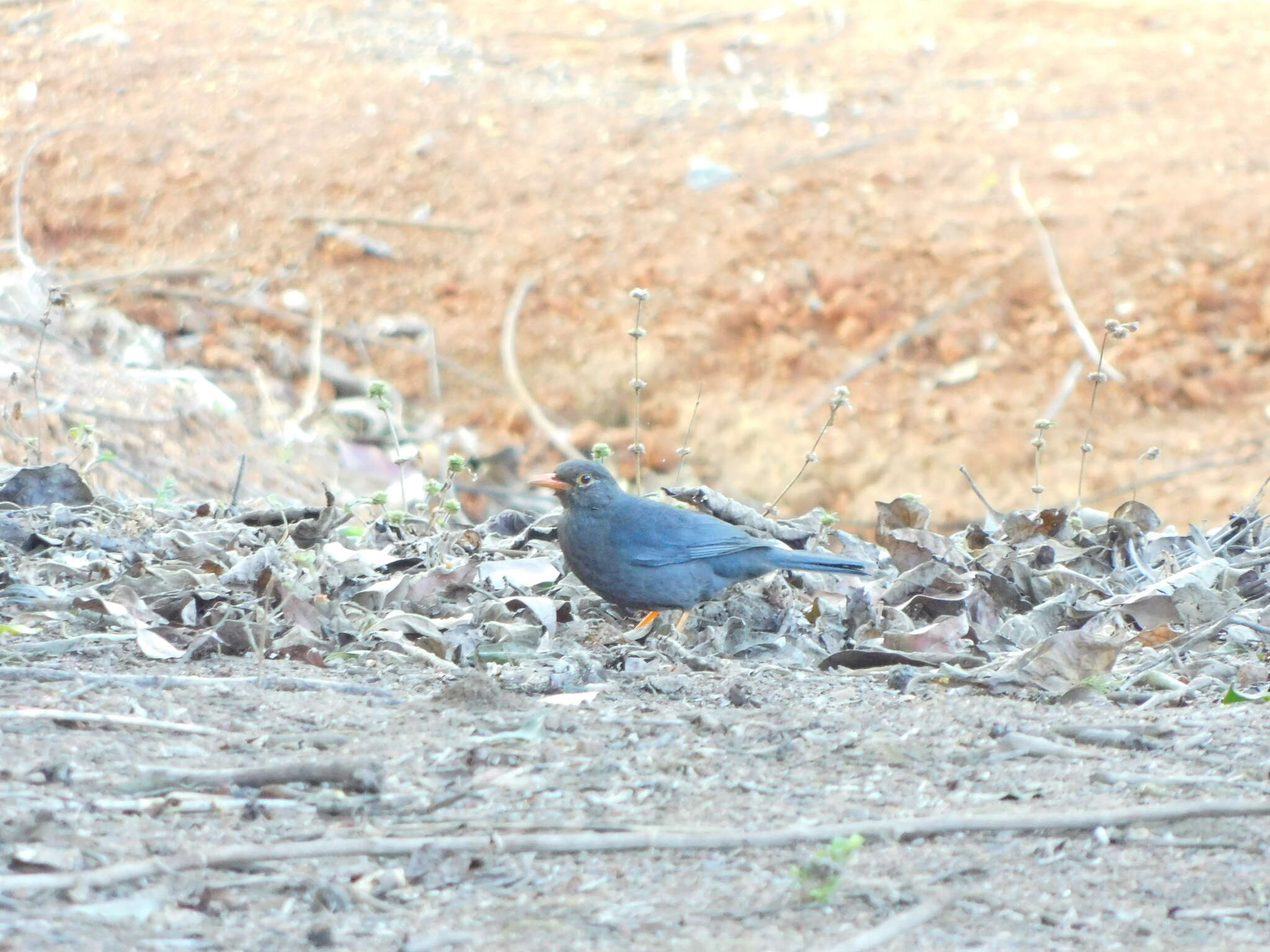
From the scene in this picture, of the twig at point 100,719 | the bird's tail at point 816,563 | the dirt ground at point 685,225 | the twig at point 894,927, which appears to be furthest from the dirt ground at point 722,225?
the twig at point 894,927

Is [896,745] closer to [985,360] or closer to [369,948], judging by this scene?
[369,948]

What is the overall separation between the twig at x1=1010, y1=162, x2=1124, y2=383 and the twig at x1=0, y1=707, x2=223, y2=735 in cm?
761

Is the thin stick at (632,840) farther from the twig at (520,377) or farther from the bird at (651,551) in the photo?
the twig at (520,377)

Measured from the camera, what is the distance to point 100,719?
2.97m

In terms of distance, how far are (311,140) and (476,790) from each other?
9.16 meters

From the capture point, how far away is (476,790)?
2.78 m

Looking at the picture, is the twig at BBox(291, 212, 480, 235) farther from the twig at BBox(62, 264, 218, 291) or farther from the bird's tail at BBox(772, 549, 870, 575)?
the bird's tail at BBox(772, 549, 870, 575)

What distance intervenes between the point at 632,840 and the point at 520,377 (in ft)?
25.3

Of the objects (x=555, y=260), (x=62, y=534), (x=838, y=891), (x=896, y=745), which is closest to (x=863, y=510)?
(x=555, y=260)

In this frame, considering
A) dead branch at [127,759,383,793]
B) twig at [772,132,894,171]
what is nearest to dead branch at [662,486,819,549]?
dead branch at [127,759,383,793]

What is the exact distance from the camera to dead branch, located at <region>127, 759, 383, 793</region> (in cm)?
270

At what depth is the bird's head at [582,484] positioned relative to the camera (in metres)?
4.99

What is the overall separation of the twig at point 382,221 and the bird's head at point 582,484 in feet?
19.3

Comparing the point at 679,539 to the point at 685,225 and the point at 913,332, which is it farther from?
the point at 685,225
